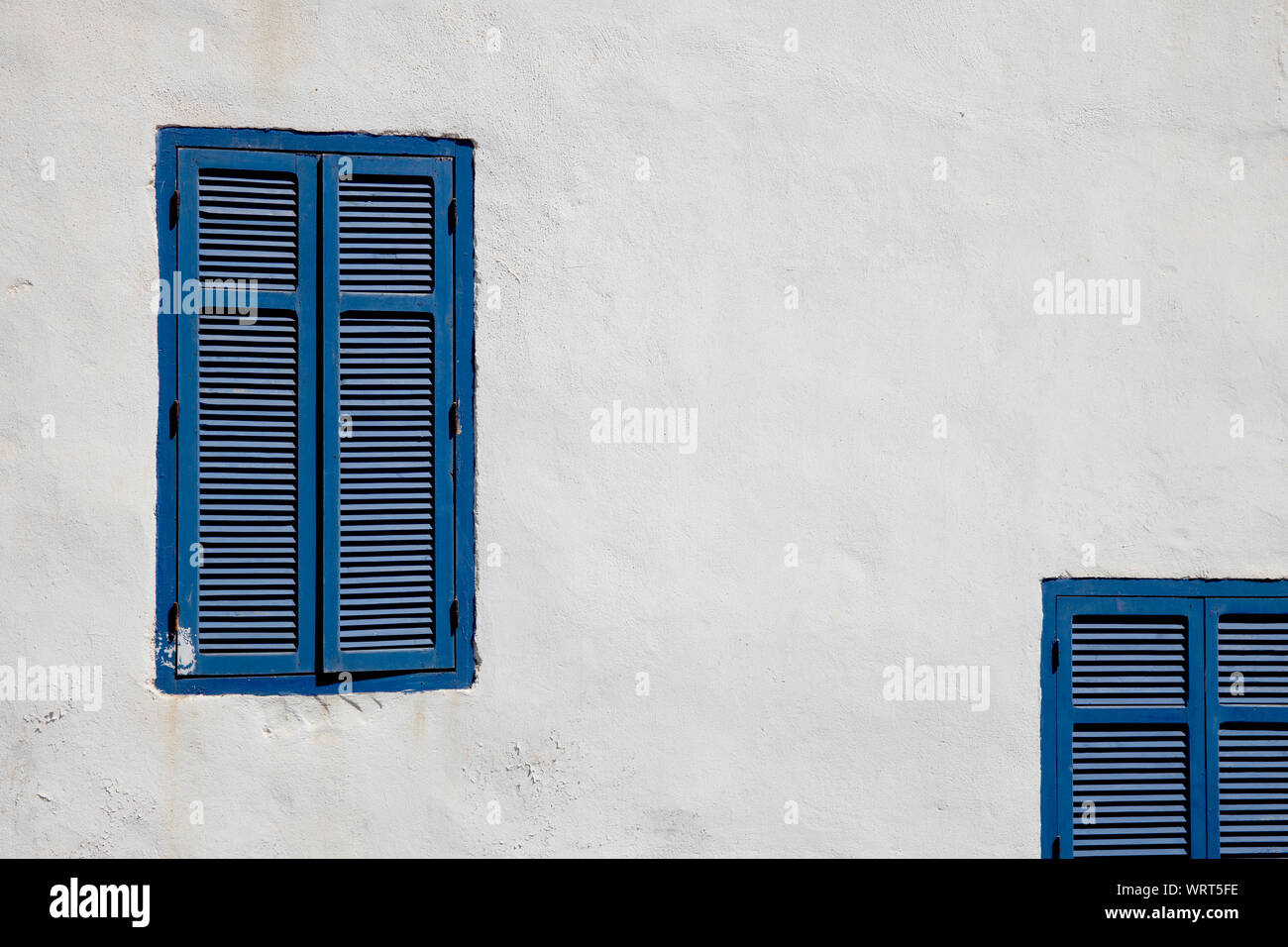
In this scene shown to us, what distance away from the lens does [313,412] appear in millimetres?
3895

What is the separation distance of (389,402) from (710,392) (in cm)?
107

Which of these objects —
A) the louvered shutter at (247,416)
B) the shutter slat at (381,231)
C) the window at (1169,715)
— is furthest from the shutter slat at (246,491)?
the window at (1169,715)

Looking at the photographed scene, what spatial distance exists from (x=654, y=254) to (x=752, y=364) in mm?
498

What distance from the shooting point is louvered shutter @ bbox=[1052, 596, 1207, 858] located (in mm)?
4160

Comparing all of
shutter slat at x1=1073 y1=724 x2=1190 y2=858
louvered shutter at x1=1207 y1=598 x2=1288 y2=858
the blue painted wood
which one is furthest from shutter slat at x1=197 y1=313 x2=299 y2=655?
louvered shutter at x1=1207 y1=598 x2=1288 y2=858

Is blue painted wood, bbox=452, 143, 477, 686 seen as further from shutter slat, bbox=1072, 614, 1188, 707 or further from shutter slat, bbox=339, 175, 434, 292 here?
shutter slat, bbox=1072, 614, 1188, 707

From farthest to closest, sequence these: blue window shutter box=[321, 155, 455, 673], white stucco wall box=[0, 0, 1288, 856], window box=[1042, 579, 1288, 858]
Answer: window box=[1042, 579, 1288, 858]
blue window shutter box=[321, 155, 455, 673]
white stucco wall box=[0, 0, 1288, 856]

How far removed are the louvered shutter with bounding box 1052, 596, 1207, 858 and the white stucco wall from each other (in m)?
0.15

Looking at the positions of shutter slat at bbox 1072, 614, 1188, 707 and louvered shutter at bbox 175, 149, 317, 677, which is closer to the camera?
louvered shutter at bbox 175, 149, 317, 677

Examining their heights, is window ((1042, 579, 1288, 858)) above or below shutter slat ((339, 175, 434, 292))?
below

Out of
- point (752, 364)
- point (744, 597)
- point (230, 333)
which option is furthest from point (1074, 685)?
point (230, 333)

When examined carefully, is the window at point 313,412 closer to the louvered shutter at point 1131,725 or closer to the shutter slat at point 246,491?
the shutter slat at point 246,491

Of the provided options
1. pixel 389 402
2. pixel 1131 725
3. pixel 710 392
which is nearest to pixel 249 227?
pixel 389 402

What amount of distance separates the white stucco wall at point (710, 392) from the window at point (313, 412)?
8 cm
